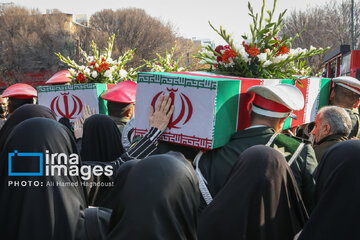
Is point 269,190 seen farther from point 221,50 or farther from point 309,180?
point 221,50

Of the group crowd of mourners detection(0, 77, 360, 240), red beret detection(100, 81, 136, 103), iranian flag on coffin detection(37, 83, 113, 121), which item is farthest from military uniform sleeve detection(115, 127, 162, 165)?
iranian flag on coffin detection(37, 83, 113, 121)

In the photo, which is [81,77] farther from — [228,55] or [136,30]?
[136,30]

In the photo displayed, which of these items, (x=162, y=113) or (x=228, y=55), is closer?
(x=162, y=113)

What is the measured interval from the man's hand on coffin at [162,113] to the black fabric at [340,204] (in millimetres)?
1242

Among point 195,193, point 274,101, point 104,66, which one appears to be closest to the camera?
point 195,193

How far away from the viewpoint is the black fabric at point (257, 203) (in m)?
2.12

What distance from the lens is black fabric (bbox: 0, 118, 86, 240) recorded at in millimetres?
2074

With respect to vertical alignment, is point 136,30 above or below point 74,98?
above

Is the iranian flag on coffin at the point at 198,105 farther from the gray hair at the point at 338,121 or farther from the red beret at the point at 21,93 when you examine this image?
the red beret at the point at 21,93

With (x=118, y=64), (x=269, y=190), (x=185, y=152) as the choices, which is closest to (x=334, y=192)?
(x=269, y=190)

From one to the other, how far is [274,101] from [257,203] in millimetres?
993

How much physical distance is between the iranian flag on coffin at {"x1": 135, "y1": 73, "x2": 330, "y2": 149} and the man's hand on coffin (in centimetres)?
5

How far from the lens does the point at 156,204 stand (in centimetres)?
185

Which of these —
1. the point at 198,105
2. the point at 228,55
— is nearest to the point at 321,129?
the point at 228,55
